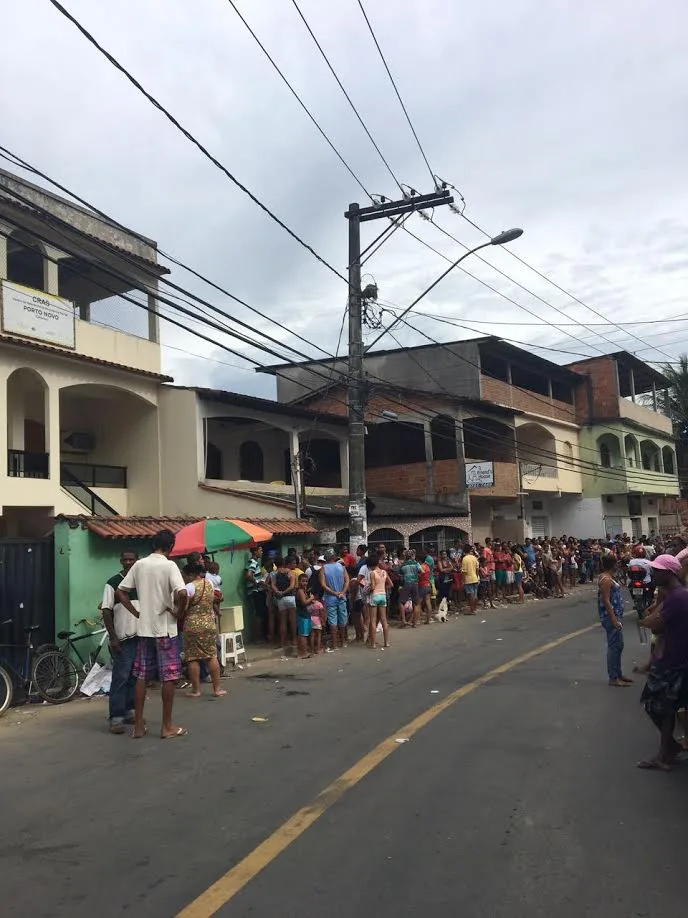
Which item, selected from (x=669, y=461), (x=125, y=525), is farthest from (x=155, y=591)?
(x=669, y=461)

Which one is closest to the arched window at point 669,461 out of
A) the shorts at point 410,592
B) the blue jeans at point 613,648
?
the shorts at point 410,592

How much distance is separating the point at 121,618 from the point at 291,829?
3.54 meters

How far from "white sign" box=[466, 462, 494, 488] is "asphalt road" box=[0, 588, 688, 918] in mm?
16909

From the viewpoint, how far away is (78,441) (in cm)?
2034

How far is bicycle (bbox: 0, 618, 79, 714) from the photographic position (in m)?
9.18

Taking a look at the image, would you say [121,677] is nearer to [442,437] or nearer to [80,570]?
[80,570]

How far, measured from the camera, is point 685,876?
12.8 feet

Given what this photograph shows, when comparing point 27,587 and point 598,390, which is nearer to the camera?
point 27,587

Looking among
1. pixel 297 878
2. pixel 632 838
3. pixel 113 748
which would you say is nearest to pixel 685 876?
pixel 632 838

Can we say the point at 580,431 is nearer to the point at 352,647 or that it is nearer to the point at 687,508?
the point at 687,508

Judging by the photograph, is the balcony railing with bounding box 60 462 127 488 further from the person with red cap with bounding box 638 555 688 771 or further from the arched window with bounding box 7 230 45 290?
the person with red cap with bounding box 638 555 688 771

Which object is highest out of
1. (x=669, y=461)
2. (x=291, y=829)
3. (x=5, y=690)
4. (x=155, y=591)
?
(x=669, y=461)

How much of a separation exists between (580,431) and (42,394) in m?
27.1

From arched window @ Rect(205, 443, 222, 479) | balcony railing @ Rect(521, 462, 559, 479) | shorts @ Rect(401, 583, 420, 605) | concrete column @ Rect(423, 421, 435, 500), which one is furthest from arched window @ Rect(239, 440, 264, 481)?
balcony railing @ Rect(521, 462, 559, 479)
